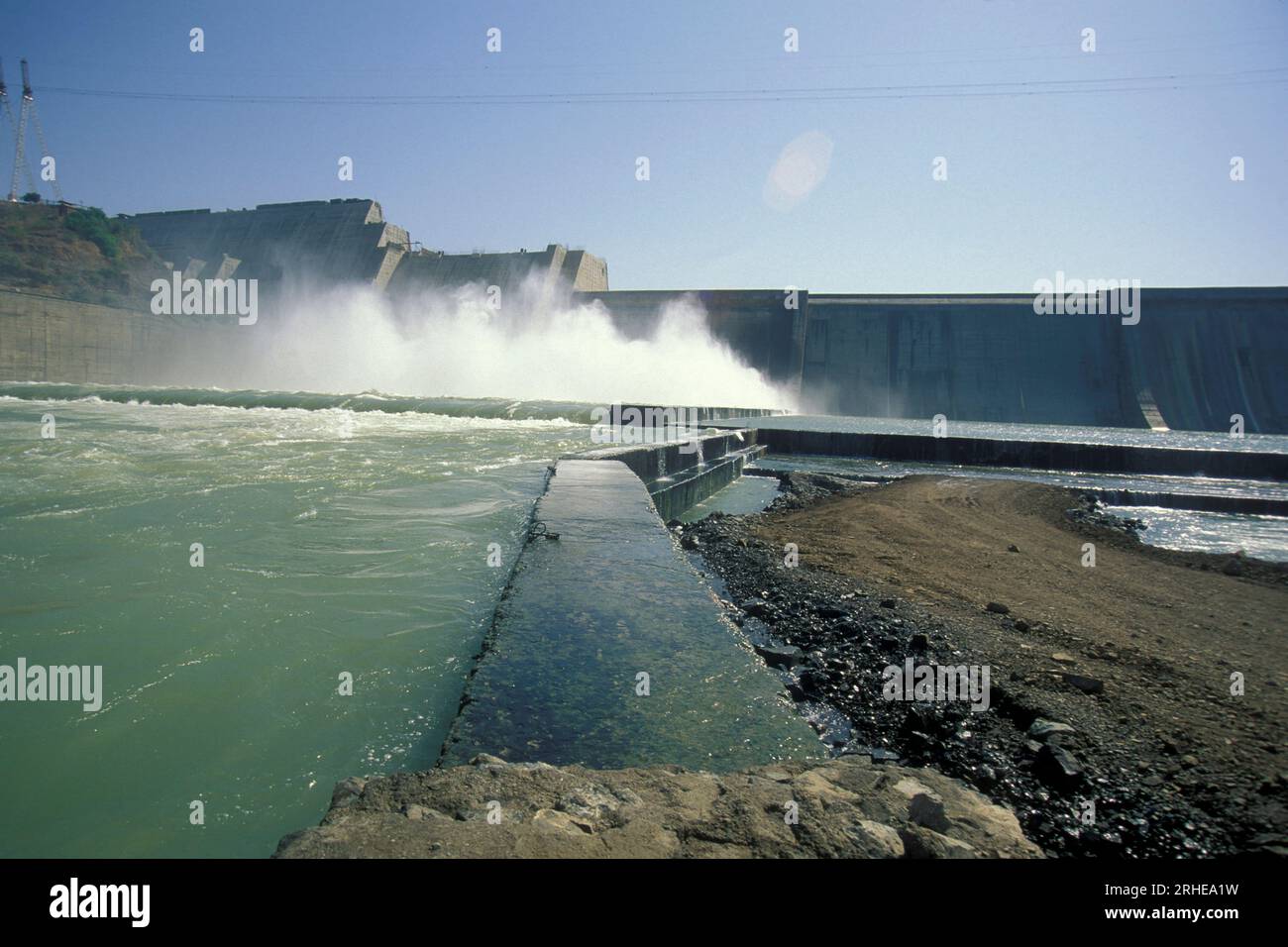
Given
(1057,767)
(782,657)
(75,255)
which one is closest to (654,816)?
(1057,767)

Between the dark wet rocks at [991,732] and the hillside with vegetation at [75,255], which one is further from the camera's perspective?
the hillside with vegetation at [75,255]

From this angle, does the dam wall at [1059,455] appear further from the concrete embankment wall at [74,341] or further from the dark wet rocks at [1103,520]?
the concrete embankment wall at [74,341]

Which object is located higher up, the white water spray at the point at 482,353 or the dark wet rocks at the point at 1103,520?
the white water spray at the point at 482,353

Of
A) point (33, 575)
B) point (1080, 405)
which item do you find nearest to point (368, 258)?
point (1080, 405)

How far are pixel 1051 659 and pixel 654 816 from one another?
8.96 ft

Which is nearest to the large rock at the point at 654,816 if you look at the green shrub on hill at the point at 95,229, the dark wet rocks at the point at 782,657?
the dark wet rocks at the point at 782,657

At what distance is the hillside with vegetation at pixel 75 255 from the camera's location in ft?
128

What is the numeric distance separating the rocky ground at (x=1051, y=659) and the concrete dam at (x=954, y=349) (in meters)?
24.5

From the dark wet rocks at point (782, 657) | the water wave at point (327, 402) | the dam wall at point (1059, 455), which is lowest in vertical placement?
the dark wet rocks at point (782, 657)

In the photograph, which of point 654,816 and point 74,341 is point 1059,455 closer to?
point 654,816

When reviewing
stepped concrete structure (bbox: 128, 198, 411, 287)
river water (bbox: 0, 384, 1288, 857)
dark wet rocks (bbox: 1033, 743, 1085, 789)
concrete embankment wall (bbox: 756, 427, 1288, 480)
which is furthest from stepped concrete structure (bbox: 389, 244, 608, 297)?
dark wet rocks (bbox: 1033, 743, 1085, 789)

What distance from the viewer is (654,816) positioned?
1469mm

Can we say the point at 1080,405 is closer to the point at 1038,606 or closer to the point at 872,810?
the point at 1038,606

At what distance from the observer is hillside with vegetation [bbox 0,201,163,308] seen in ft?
128
